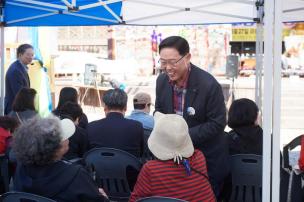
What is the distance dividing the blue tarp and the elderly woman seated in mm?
3558

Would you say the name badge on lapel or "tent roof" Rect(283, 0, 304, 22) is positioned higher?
"tent roof" Rect(283, 0, 304, 22)

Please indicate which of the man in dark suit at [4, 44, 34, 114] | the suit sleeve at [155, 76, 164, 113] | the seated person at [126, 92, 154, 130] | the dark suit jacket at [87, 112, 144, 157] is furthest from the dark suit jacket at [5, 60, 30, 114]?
the suit sleeve at [155, 76, 164, 113]

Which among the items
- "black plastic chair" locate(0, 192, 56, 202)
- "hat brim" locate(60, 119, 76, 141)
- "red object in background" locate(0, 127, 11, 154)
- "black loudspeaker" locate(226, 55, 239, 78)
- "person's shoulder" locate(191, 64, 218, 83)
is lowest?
"black plastic chair" locate(0, 192, 56, 202)

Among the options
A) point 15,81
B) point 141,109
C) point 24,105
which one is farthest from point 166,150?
point 15,81

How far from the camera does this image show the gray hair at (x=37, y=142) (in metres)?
Answer: 2.31

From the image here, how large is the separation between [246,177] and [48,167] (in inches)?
60.1

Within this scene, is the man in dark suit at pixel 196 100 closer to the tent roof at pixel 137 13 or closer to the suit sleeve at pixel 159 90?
the suit sleeve at pixel 159 90

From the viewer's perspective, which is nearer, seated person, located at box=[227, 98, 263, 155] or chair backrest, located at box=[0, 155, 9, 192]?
seated person, located at box=[227, 98, 263, 155]

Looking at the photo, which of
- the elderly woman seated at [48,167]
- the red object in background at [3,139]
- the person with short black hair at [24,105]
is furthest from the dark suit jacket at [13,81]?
the elderly woman seated at [48,167]

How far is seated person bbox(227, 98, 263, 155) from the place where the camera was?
11.3ft

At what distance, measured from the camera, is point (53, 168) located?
2338mm

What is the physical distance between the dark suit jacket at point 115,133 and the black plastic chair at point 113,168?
7.1 inches

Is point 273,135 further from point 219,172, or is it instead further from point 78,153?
point 78,153

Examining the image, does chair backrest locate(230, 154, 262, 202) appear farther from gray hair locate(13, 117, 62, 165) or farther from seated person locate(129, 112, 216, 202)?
gray hair locate(13, 117, 62, 165)
